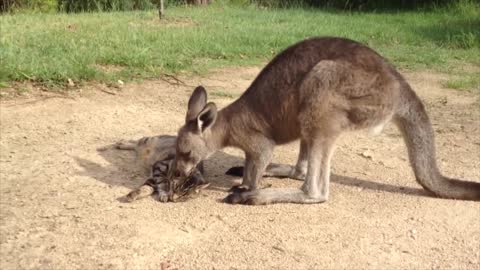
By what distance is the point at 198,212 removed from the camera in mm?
4059

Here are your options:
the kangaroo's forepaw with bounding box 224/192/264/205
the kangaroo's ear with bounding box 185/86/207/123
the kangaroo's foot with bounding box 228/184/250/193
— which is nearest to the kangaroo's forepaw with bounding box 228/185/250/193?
the kangaroo's foot with bounding box 228/184/250/193

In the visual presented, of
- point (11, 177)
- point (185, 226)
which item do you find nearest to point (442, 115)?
point (185, 226)

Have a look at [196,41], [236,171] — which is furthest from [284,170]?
[196,41]

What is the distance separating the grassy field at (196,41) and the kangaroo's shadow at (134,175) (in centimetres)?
189

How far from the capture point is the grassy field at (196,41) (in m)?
6.93

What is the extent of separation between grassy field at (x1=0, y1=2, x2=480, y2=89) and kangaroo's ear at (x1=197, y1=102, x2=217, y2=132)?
2.49m

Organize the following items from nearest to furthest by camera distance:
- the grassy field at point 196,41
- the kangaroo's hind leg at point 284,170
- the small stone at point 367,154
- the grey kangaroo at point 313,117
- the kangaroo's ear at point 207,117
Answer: the grey kangaroo at point 313,117, the kangaroo's ear at point 207,117, the kangaroo's hind leg at point 284,170, the small stone at point 367,154, the grassy field at point 196,41

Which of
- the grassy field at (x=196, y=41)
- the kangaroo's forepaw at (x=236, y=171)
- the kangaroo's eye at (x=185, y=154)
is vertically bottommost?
the kangaroo's forepaw at (x=236, y=171)

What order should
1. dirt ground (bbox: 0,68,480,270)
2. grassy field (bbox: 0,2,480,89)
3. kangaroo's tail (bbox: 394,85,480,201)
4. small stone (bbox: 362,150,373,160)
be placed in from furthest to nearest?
1. grassy field (bbox: 0,2,480,89)
2. small stone (bbox: 362,150,373,160)
3. kangaroo's tail (bbox: 394,85,480,201)
4. dirt ground (bbox: 0,68,480,270)

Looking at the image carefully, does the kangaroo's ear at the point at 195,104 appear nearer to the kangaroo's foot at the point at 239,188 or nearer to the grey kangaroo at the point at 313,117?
the grey kangaroo at the point at 313,117

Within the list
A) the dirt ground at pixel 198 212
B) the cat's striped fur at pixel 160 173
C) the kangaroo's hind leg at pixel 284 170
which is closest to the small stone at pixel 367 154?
the dirt ground at pixel 198 212

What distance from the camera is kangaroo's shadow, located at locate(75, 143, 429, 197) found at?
14.9 ft

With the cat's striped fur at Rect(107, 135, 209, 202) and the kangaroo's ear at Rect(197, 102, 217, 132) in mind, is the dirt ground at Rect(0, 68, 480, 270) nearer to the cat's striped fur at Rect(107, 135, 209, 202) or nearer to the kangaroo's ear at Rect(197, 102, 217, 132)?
the cat's striped fur at Rect(107, 135, 209, 202)

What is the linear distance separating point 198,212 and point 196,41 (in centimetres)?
509
